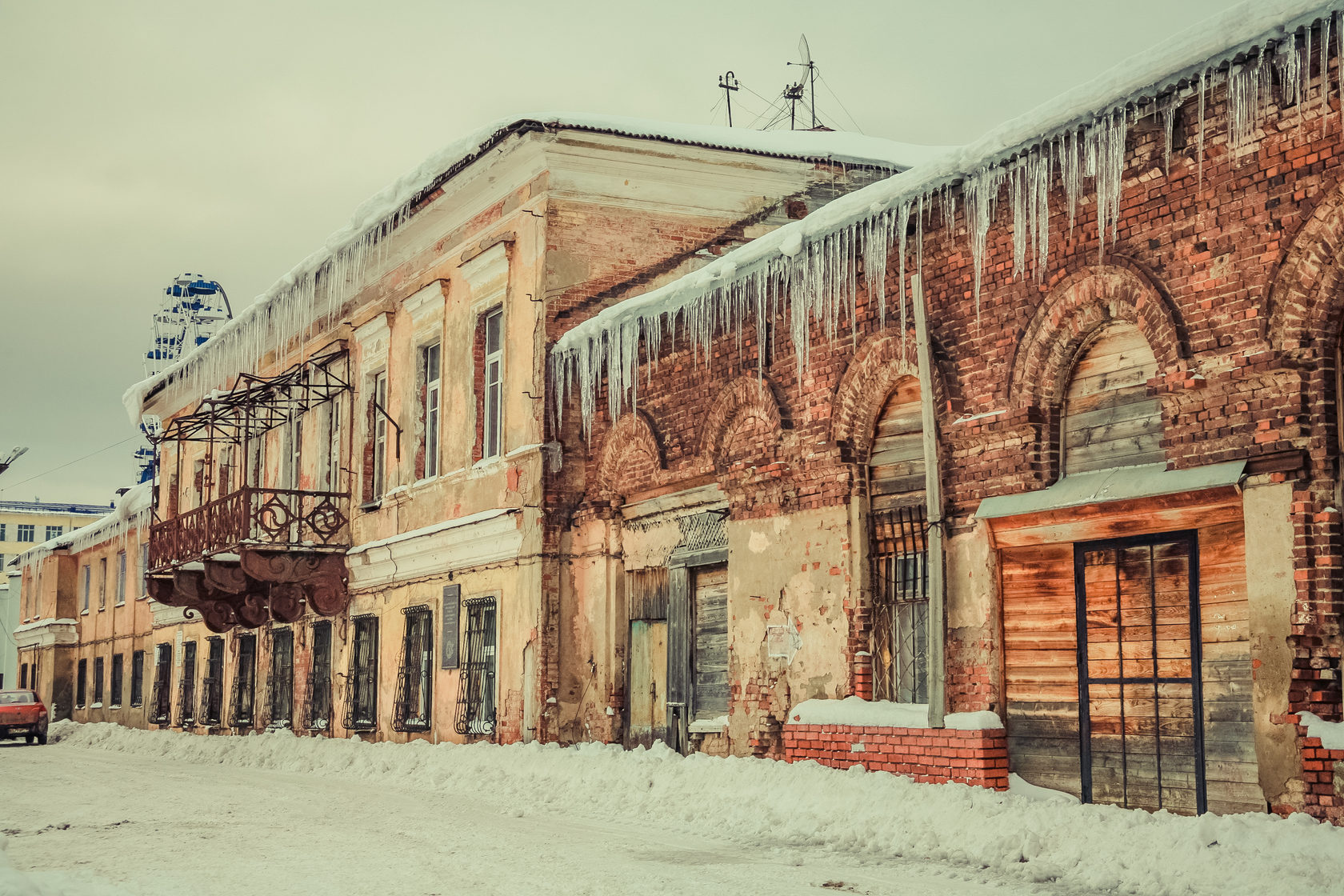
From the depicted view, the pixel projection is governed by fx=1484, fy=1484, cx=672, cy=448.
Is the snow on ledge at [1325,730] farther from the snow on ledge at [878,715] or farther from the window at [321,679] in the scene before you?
the window at [321,679]

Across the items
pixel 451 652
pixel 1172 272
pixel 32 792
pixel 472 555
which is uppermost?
pixel 1172 272

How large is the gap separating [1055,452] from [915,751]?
8.27 feet

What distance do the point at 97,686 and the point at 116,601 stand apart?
3005 mm

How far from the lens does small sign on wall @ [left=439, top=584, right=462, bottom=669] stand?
1922 cm

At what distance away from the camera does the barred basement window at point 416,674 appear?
65.6 ft

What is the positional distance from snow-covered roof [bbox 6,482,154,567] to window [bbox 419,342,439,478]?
48.7ft

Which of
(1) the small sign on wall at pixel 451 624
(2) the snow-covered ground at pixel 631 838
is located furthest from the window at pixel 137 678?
(2) the snow-covered ground at pixel 631 838

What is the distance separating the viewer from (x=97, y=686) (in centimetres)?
4031

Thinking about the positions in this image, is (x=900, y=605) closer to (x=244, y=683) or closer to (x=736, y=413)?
(x=736, y=413)

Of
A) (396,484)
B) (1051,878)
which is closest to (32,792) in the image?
(396,484)

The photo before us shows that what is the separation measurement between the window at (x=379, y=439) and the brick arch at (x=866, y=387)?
1099 centimetres

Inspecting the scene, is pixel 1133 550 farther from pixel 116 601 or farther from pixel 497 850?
pixel 116 601

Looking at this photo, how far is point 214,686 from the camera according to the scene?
2930 cm

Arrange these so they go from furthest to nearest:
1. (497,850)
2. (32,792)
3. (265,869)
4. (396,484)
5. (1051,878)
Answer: (396,484) → (32,792) → (497,850) → (265,869) → (1051,878)
